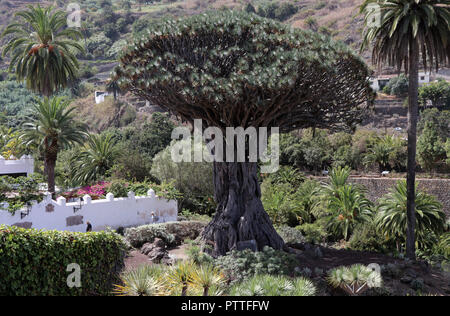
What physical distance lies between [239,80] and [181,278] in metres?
6.60

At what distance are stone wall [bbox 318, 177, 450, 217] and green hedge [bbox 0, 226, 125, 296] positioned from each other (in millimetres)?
26447

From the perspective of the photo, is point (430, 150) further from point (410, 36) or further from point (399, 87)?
point (399, 87)

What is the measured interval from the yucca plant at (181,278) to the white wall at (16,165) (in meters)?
17.7

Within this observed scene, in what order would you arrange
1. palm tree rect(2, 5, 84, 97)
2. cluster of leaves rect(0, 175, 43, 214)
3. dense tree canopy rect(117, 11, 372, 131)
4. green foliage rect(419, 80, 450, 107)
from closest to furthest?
1. dense tree canopy rect(117, 11, 372, 131)
2. cluster of leaves rect(0, 175, 43, 214)
3. palm tree rect(2, 5, 84, 97)
4. green foliage rect(419, 80, 450, 107)

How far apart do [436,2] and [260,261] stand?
11598 mm

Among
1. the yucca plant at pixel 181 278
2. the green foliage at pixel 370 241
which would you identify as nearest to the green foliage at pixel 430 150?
the green foliage at pixel 370 241

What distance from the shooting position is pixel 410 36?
18938 millimetres

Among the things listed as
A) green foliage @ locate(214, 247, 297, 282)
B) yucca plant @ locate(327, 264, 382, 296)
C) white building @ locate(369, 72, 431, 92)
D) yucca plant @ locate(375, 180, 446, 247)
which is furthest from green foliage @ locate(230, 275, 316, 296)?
white building @ locate(369, 72, 431, 92)

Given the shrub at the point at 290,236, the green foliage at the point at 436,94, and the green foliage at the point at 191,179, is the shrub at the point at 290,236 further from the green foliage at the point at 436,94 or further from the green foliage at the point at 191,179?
the green foliage at the point at 436,94

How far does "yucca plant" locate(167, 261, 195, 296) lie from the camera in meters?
11.5

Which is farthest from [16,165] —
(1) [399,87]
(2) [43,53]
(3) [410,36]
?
(1) [399,87]

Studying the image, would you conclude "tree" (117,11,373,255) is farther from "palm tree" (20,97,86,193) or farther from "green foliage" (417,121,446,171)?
"green foliage" (417,121,446,171)

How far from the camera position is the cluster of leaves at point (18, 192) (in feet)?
57.4
